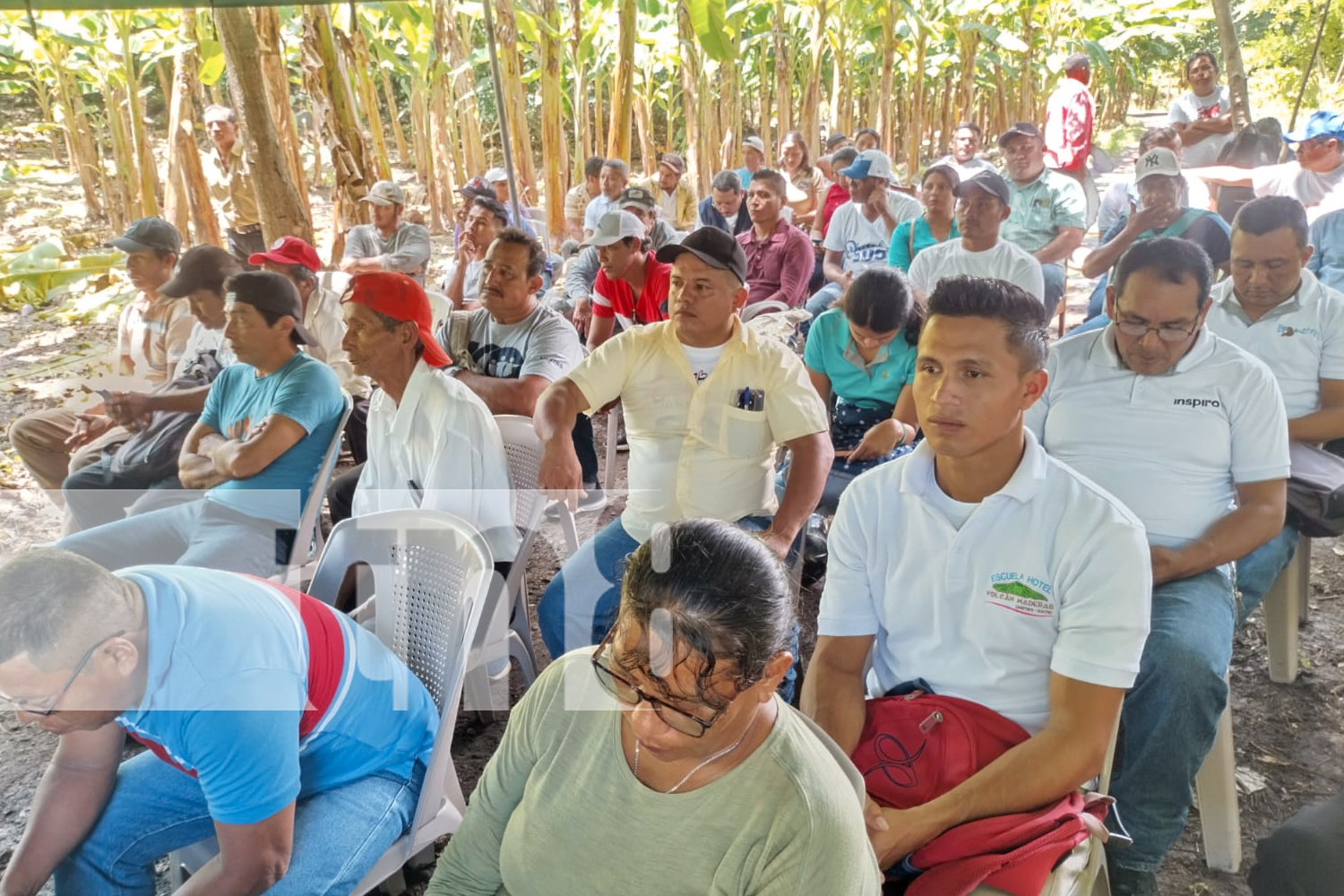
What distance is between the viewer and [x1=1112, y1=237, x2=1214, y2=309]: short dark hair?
205 cm

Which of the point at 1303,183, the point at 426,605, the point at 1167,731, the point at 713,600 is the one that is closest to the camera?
the point at 713,600

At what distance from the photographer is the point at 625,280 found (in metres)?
4.07

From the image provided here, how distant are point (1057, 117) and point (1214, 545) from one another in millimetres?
4714

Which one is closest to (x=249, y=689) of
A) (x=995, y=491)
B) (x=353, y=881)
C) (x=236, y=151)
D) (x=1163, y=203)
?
(x=353, y=881)

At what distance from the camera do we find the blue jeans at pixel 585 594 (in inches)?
91.0

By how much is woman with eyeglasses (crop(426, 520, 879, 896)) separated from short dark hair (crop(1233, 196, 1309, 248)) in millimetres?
2256

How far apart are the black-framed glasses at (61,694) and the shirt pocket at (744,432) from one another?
59.1 inches

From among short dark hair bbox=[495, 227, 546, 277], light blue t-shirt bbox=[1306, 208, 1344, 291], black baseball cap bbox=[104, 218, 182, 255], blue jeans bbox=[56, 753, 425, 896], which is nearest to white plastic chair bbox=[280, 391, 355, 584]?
short dark hair bbox=[495, 227, 546, 277]

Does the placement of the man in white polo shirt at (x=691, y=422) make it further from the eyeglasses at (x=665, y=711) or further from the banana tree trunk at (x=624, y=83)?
the banana tree trunk at (x=624, y=83)

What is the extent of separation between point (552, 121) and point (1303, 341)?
18.3 feet

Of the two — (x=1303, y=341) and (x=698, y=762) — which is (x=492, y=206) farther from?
(x=698, y=762)

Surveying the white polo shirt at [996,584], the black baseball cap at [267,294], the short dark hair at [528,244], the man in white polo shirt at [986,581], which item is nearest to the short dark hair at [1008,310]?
the man in white polo shirt at [986,581]

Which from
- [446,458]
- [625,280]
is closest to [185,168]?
[625,280]

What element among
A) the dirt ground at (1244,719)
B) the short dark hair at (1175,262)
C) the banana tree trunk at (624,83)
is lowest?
the dirt ground at (1244,719)
